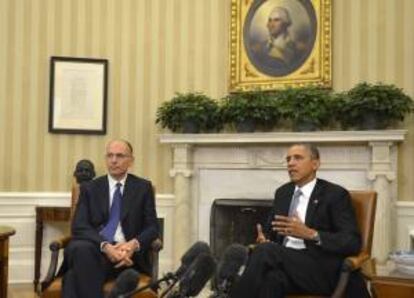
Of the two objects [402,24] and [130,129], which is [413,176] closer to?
[402,24]

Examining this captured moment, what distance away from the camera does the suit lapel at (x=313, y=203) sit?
3393 millimetres

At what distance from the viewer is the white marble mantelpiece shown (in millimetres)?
4914

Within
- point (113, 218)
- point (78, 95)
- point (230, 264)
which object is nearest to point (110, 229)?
point (113, 218)

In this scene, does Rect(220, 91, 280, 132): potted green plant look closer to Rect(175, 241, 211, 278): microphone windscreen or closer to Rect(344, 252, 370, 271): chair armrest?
Rect(344, 252, 370, 271): chair armrest

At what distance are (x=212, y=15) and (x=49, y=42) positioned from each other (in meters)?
1.60

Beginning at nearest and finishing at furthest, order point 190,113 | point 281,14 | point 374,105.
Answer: point 374,105 → point 190,113 → point 281,14

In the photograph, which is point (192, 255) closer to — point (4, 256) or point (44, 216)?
point (4, 256)

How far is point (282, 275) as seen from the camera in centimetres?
314

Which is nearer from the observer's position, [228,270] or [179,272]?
[179,272]

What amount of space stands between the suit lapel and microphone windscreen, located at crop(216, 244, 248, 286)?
114 centimetres

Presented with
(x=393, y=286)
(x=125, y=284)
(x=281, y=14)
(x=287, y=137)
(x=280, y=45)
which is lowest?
(x=393, y=286)

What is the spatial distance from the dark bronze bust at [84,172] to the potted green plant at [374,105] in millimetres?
2256

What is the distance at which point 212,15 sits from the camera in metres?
5.75

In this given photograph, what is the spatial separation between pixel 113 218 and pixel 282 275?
1.08m
